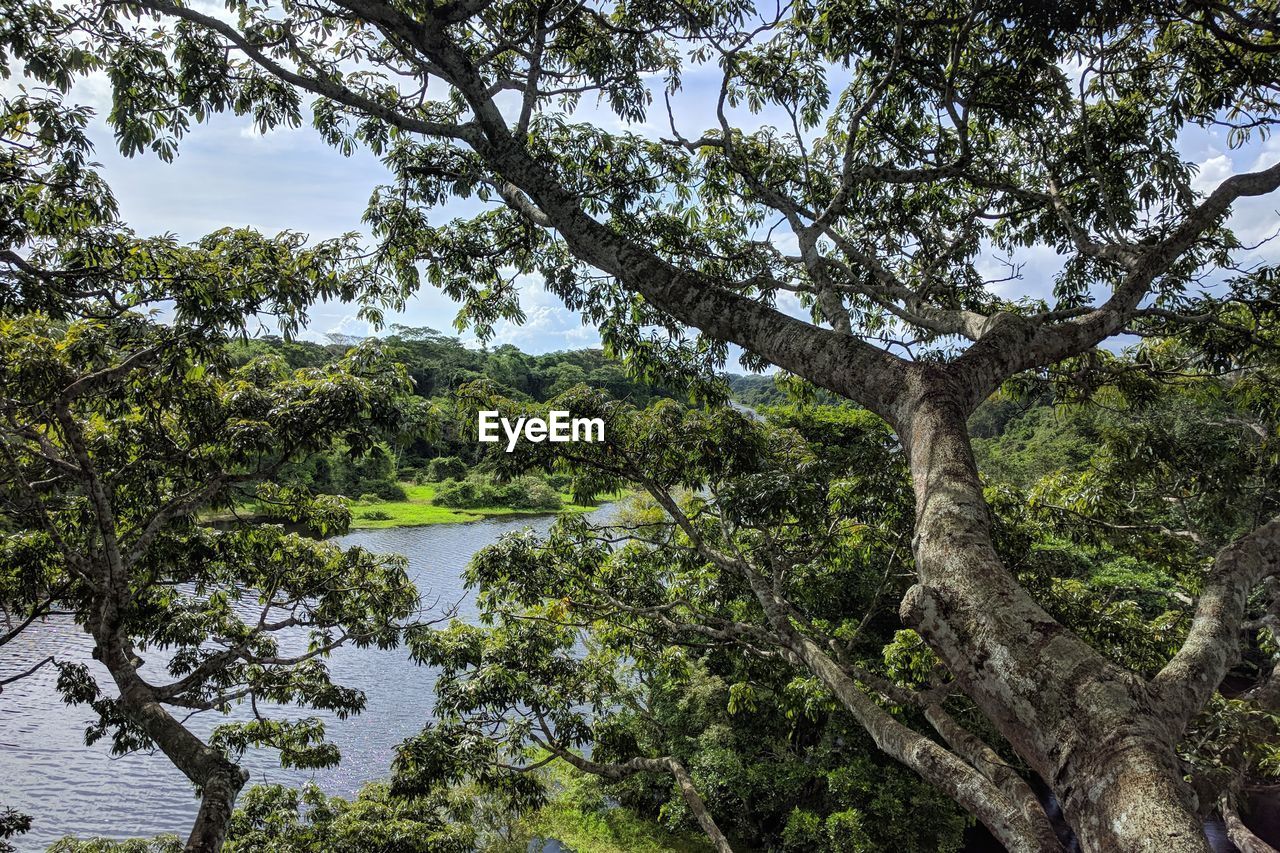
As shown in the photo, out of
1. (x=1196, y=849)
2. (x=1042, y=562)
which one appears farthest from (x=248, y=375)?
(x=1042, y=562)

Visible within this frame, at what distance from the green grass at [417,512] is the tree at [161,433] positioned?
22.8 meters

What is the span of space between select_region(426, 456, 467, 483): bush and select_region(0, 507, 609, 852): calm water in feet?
77.1

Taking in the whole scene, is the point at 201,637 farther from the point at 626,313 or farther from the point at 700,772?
the point at 700,772

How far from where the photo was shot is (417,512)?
3406 cm

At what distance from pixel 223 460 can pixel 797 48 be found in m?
5.29

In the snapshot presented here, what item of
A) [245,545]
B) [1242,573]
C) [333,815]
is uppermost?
[1242,573]

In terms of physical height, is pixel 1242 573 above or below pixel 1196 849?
above

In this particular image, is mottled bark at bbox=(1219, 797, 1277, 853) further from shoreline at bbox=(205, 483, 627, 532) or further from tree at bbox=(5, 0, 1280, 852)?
shoreline at bbox=(205, 483, 627, 532)

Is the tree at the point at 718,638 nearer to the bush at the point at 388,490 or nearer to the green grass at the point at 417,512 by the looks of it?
the green grass at the point at 417,512

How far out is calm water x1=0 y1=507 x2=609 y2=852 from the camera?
35.5ft

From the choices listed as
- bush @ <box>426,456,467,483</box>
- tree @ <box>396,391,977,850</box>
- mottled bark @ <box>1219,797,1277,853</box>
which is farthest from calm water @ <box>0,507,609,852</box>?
bush @ <box>426,456,467,483</box>

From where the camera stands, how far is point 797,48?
476 centimetres

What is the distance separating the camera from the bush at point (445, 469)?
40.8m

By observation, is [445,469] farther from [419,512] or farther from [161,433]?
[161,433]
